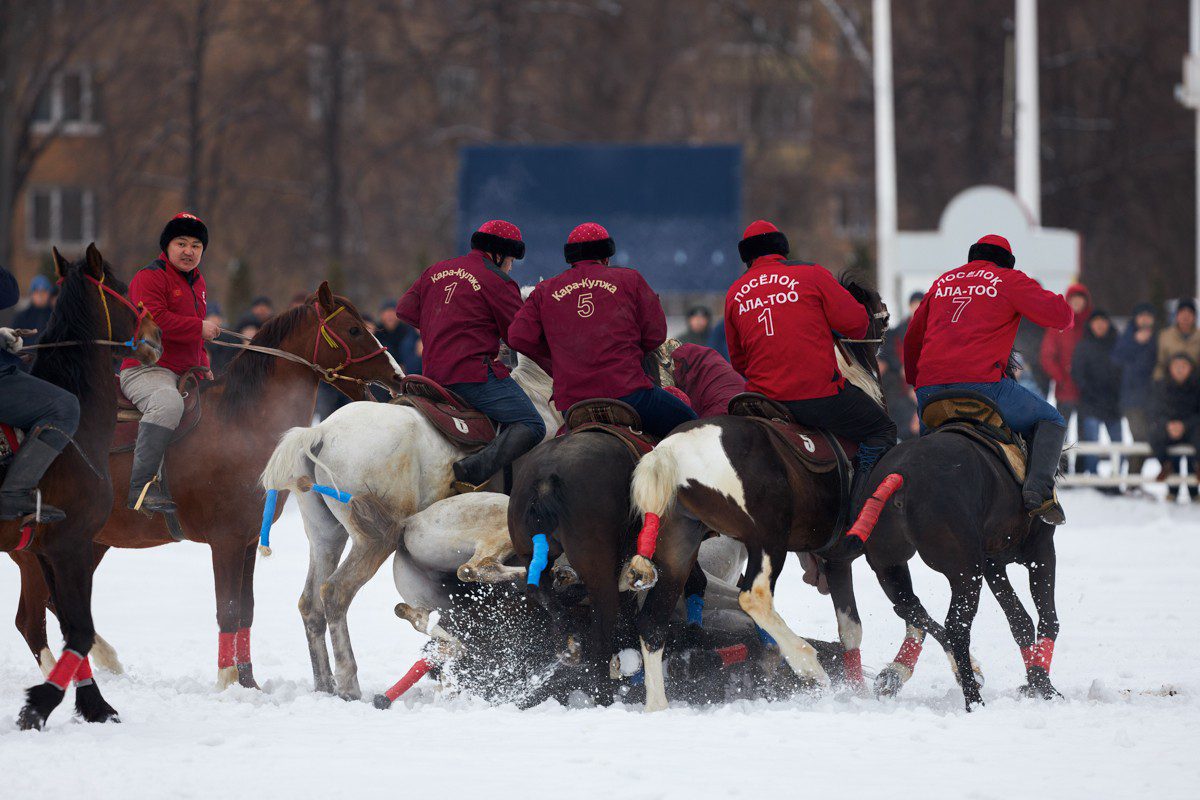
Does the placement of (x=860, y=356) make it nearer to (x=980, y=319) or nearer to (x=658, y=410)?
(x=980, y=319)

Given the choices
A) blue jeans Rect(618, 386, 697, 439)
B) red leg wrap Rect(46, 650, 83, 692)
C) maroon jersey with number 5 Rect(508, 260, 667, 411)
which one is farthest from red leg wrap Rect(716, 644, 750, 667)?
red leg wrap Rect(46, 650, 83, 692)

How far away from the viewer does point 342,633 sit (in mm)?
8867

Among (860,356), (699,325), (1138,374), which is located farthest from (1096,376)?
(860,356)

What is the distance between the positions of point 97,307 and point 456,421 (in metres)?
1.93

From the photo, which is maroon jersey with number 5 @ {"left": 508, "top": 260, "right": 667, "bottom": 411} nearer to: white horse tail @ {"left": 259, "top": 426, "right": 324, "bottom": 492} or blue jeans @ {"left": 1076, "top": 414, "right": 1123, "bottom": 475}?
white horse tail @ {"left": 259, "top": 426, "right": 324, "bottom": 492}

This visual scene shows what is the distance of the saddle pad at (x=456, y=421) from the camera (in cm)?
899

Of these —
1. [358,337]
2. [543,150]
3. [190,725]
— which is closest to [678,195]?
[543,150]

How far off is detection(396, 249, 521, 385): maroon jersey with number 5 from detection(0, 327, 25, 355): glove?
205 centimetres

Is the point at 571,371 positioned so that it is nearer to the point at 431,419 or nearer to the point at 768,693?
the point at 431,419

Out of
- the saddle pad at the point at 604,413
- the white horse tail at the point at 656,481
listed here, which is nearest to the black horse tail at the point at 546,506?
the white horse tail at the point at 656,481

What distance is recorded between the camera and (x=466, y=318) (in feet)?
30.2

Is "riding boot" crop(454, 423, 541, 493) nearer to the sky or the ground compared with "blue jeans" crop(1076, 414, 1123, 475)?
nearer to the sky

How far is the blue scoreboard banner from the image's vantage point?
2536 cm

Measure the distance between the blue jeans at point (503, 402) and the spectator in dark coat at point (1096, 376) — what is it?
10772 mm
